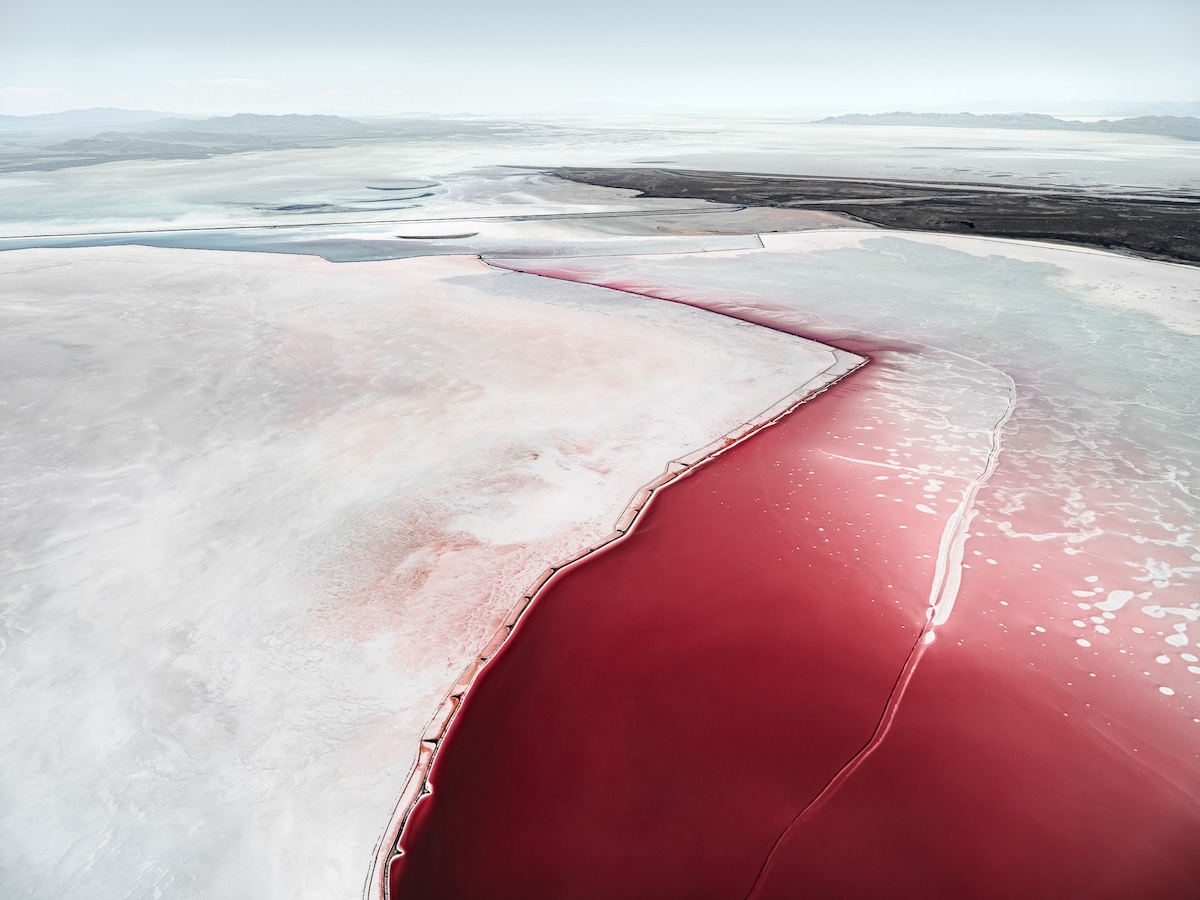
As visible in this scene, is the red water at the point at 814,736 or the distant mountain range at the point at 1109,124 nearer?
the red water at the point at 814,736

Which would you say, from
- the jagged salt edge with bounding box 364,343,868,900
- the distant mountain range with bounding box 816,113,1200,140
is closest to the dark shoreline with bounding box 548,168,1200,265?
the jagged salt edge with bounding box 364,343,868,900

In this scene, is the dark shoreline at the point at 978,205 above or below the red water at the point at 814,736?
above

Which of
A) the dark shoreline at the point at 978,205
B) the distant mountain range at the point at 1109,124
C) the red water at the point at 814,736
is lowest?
the red water at the point at 814,736

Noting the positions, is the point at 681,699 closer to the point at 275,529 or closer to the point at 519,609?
the point at 519,609

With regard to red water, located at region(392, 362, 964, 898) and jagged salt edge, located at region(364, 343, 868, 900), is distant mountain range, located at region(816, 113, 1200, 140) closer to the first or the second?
jagged salt edge, located at region(364, 343, 868, 900)

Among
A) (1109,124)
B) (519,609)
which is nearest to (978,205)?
(519,609)

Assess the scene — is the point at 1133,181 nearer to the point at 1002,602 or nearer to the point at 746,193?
the point at 746,193

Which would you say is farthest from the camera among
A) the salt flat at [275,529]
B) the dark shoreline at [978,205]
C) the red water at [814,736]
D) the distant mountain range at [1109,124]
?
the distant mountain range at [1109,124]

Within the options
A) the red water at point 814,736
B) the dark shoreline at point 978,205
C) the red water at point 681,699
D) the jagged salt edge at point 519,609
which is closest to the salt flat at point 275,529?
the jagged salt edge at point 519,609

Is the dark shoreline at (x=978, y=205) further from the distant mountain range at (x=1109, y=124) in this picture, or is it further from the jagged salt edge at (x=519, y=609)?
the distant mountain range at (x=1109, y=124)
